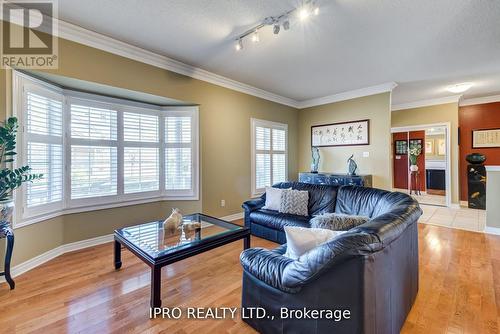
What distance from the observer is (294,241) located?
4.93 ft

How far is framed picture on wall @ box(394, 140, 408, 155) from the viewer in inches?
271

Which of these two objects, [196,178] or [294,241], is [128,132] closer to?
[196,178]

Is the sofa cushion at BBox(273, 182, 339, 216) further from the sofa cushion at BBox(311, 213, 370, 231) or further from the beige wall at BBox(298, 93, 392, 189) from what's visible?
the beige wall at BBox(298, 93, 392, 189)

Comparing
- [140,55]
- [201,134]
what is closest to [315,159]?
[201,134]

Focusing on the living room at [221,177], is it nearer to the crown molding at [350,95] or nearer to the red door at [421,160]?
the crown molding at [350,95]

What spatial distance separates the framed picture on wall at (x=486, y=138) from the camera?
5539 millimetres

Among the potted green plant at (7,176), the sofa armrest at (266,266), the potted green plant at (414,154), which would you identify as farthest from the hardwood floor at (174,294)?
the potted green plant at (414,154)

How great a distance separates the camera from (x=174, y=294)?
2.09 meters

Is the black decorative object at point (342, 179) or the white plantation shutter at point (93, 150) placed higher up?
the white plantation shutter at point (93, 150)

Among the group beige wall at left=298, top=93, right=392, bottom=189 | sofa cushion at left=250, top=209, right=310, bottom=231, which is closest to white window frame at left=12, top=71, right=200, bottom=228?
sofa cushion at left=250, top=209, right=310, bottom=231

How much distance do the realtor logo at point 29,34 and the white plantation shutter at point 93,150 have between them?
0.70 m

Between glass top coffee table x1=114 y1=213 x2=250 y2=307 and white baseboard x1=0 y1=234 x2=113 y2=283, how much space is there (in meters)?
0.99

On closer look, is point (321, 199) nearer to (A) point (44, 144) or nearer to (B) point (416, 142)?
(A) point (44, 144)

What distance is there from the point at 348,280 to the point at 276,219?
2.05 meters
